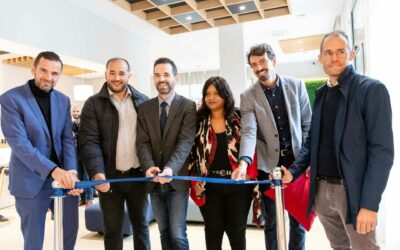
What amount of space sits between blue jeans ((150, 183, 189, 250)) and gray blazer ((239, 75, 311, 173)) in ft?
1.95

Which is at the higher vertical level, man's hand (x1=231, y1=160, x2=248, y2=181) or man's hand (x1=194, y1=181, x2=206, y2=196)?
man's hand (x1=231, y1=160, x2=248, y2=181)

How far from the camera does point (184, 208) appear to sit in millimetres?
2398

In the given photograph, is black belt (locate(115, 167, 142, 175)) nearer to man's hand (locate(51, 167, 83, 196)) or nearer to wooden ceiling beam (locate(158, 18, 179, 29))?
man's hand (locate(51, 167, 83, 196))

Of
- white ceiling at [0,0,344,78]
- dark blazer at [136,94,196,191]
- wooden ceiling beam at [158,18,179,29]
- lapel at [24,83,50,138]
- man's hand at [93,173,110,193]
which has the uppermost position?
white ceiling at [0,0,344,78]

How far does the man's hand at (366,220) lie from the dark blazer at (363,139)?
1.0 inches

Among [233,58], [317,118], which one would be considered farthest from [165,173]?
[233,58]

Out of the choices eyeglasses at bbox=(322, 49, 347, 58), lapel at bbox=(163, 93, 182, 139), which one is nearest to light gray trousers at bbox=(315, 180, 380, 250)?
eyeglasses at bbox=(322, 49, 347, 58)

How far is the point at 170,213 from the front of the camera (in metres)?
2.38

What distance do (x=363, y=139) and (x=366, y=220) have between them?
39cm

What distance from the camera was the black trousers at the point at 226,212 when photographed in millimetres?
2248

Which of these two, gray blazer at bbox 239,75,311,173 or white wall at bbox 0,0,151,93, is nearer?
gray blazer at bbox 239,75,311,173

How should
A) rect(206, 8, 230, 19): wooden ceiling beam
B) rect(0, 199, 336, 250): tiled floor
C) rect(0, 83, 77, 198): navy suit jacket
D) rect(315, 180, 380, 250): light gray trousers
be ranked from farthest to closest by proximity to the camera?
rect(206, 8, 230, 19): wooden ceiling beam < rect(0, 199, 336, 250): tiled floor < rect(0, 83, 77, 198): navy suit jacket < rect(315, 180, 380, 250): light gray trousers

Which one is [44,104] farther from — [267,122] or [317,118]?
[317,118]

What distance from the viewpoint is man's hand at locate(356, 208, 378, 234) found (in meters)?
1.56
